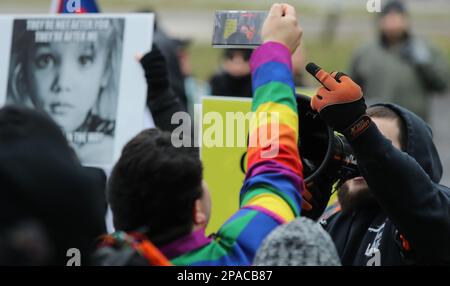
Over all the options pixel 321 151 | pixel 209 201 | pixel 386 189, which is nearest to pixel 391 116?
pixel 321 151

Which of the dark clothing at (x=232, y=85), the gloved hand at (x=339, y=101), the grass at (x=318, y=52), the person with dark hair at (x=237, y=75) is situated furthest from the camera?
the grass at (x=318, y=52)

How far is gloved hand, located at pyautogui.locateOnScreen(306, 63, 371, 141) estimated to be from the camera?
103 inches

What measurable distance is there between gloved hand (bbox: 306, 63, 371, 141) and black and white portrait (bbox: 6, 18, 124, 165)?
1727mm

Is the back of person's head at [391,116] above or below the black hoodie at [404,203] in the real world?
above

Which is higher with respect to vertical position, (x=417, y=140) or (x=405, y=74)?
(x=417, y=140)

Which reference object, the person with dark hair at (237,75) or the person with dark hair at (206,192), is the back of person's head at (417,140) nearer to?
the person with dark hair at (206,192)

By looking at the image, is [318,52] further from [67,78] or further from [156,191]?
[156,191]

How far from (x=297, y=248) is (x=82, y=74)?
2536 mm

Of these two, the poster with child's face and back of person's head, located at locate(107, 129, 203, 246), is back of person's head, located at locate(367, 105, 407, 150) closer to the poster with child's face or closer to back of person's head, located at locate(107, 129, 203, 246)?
back of person's head, located at locate(107, 129, 203, 246)

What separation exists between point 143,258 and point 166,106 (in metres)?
1.99

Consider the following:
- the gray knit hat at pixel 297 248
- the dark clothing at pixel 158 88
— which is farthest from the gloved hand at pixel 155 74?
the gray knit hat at pixel 297 248

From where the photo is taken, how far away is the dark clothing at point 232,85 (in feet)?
23.6

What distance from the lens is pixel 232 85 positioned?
24.2 feet

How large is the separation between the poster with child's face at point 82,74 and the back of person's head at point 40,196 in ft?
8.07
